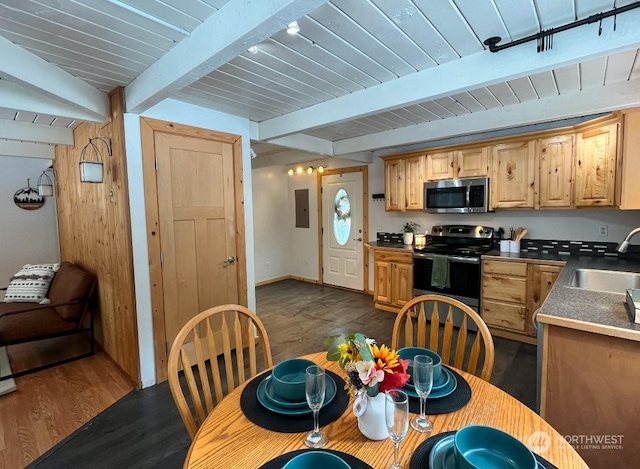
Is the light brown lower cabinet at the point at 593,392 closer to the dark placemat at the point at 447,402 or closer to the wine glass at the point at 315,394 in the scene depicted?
the dark placemat at the point at 447,402

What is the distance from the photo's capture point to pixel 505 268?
3.43 metres

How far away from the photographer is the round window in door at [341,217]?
565cm

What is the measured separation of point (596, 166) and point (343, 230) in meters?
3.53

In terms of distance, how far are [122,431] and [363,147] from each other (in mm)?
3590

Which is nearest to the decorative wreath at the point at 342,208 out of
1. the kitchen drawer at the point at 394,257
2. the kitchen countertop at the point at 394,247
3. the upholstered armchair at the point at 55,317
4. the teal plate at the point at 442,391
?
the kitchen countertop at the point at 394,247

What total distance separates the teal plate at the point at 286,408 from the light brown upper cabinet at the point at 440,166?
3.40m

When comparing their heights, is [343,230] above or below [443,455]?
above

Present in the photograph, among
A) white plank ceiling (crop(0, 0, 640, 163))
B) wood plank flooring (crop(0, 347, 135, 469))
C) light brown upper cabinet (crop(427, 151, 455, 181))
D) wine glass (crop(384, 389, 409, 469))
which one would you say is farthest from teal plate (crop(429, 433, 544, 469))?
light brown upper cabinet (crop(427, 151, 455, 181))

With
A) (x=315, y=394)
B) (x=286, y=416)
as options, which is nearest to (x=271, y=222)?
(x=286, y=416)

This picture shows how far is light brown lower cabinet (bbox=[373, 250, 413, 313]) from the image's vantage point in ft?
13.7

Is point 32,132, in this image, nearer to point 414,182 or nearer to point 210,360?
point 210,360

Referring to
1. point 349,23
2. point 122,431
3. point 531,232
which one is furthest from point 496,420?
point 531,232

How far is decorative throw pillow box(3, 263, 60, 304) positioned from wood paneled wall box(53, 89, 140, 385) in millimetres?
355

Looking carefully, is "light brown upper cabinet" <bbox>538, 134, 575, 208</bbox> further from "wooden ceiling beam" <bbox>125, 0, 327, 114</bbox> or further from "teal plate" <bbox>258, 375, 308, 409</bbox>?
"teal plate" <bbox>258, 375, 308, 409</bbox>
